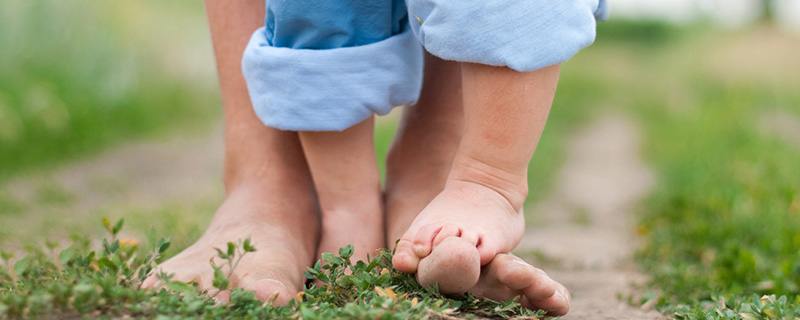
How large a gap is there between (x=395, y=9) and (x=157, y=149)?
3.84 meters

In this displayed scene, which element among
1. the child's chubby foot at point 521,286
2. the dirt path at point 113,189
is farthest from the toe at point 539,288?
the dirt path at point 113,189

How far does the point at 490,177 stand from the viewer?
1276mm

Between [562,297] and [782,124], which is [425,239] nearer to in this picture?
[562,297]

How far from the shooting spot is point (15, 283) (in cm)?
101

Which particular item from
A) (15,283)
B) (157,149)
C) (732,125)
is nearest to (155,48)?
(157,149)

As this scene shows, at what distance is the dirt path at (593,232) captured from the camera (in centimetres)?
165

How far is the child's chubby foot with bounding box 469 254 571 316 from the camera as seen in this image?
113 centimetres

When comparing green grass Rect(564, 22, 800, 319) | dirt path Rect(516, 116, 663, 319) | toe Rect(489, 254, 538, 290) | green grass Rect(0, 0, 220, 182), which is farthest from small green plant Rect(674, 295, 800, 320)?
green grass Rect(0, 0, 220, 182)

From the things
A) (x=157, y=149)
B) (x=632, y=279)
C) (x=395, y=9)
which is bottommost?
(x=157, y=149)

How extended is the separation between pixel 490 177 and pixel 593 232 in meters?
1.53

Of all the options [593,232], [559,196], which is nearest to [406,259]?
[593,232]

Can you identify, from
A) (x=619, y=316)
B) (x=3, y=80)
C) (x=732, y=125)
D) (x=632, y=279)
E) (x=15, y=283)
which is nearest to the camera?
(x=15, y=283)

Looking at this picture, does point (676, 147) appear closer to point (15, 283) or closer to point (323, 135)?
point (323, 135)

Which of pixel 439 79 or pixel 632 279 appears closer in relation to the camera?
pixel 439 79
